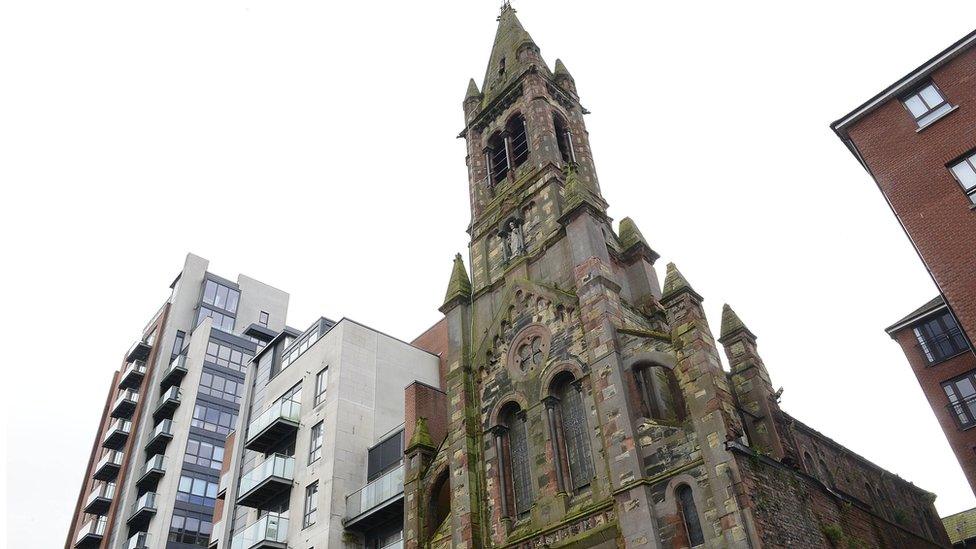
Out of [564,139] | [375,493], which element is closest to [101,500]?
[375,493]

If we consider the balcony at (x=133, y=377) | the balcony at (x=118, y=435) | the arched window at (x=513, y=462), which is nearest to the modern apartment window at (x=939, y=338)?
the arched window at (x=513, y=462)

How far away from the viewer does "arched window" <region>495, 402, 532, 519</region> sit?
23.4m

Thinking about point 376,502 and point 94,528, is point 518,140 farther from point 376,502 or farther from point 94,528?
point 94,528

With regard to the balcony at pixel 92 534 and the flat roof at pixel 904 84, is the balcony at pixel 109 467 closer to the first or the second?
the balcony at pixel 92 534

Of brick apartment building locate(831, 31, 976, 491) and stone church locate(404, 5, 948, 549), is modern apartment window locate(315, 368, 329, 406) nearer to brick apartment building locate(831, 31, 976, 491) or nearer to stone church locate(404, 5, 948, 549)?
stone church locate(404, 5, 948, 549)

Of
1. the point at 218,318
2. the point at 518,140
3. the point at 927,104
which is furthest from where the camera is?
the point at 218,318

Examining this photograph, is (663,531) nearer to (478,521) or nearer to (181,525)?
(478,521)

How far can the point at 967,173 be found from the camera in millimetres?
21359

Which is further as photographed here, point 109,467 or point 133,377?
point 133,377

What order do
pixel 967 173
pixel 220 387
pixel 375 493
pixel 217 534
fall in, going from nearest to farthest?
1. pixel 967 173
2. pixel 375 493
3. pixel 217 534
4. pixel 220 387

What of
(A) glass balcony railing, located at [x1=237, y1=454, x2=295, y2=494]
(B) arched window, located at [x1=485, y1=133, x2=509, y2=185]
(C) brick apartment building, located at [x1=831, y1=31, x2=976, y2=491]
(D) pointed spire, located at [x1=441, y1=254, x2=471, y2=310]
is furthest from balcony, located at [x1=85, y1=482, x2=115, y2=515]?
(C) brick apartment building, located at [x1=831, y1=31, x2=976, y2=491]

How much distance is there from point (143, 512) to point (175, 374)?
1215 centimetres

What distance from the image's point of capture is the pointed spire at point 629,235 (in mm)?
26641

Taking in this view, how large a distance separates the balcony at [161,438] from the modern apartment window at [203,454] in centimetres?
256
